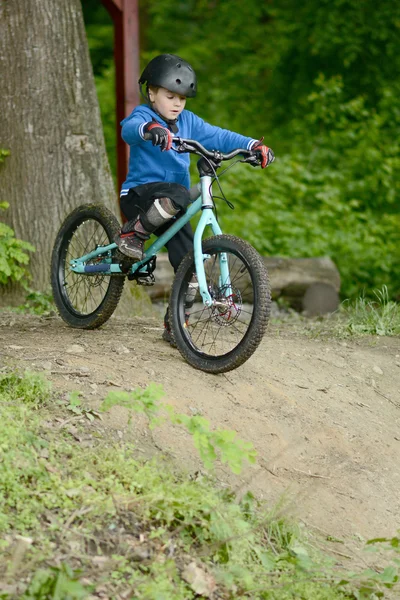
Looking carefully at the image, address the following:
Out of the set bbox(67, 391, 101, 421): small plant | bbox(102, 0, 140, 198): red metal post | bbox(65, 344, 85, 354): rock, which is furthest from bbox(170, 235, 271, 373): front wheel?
bbox(102, 0, 140, 198): red metal post

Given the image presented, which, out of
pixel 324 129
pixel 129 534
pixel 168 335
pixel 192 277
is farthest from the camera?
pixel 324 129

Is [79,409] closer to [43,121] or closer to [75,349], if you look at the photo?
[75,349]

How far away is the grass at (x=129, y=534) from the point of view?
117 inches

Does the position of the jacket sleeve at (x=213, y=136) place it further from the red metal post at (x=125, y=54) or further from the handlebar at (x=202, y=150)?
the red metal post at (x=125, y=54)

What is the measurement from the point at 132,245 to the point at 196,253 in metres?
0.51

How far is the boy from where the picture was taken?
464cm

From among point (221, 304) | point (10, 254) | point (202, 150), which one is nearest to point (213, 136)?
point (202, 150)

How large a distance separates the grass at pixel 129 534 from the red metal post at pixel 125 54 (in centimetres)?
518

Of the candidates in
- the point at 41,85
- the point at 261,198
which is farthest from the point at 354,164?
the point at 41,85

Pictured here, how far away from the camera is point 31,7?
21.4 feet

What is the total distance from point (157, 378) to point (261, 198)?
7.06 metres

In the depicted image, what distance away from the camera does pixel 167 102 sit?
4.73 metres

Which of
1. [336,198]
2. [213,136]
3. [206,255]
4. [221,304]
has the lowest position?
[221,304]

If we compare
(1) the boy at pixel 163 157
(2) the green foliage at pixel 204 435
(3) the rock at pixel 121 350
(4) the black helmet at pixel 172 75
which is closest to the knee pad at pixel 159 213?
(1) the boy at pixel 163 157
